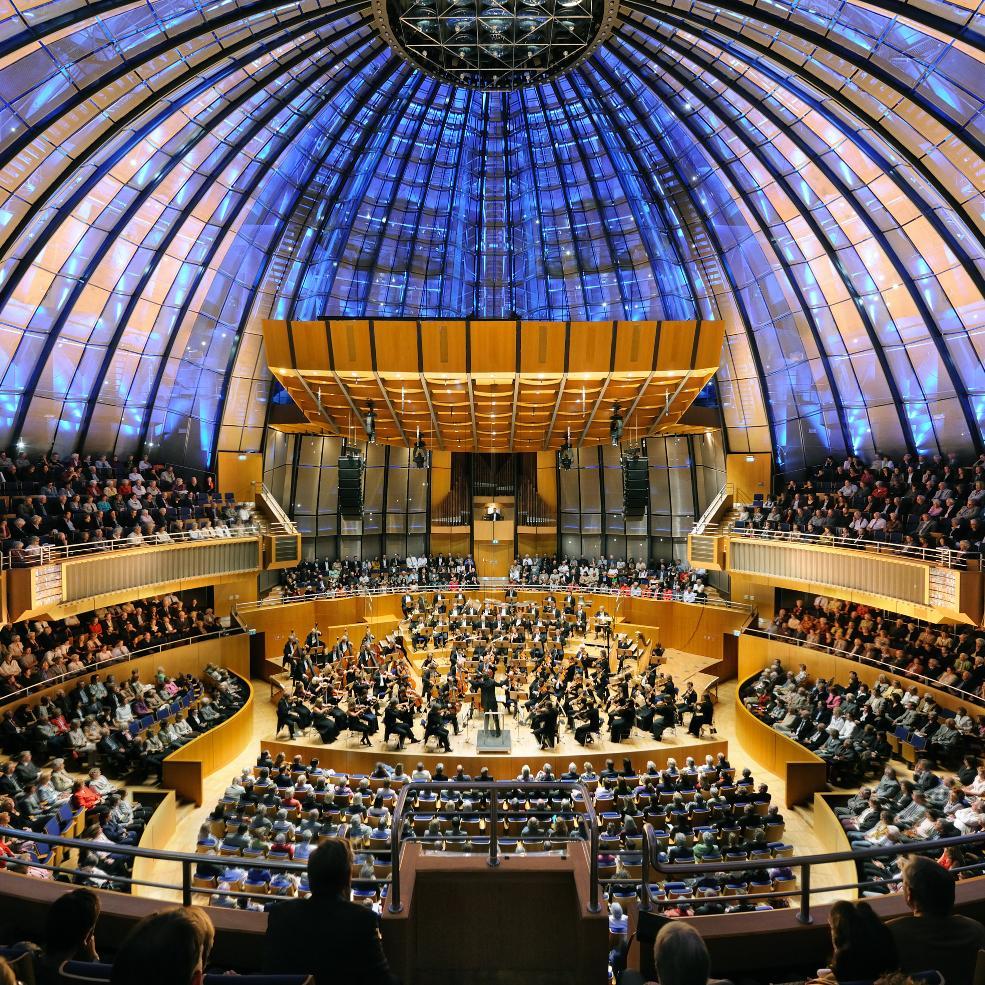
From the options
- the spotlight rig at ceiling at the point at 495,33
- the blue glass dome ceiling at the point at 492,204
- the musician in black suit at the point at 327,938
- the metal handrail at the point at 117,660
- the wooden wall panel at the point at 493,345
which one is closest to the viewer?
the musician in black suit at the point at 327,938

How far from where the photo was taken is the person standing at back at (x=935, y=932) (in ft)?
10.3

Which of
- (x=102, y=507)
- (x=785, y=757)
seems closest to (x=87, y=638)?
(x=102, y=507)

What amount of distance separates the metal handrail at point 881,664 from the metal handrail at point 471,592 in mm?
2021

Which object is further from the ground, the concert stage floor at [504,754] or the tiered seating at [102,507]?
the tiered seating at [102,507]

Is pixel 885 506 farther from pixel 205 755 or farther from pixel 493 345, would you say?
pixel 205 755

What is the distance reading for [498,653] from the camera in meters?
21.4

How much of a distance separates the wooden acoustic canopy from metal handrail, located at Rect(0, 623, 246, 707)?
7.99 meters

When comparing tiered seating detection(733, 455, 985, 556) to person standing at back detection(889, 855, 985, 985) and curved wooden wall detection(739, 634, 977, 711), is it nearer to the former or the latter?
curved wooden wall detection(739, 634, 977, 711)

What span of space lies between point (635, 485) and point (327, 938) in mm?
20663

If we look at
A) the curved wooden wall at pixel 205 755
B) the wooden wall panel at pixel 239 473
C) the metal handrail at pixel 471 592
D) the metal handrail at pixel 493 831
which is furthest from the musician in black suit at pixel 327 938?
the wooden wall panel at pixel 239 473

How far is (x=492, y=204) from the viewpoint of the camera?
28406 mm

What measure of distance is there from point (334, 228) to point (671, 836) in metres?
23.2

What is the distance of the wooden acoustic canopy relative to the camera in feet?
58.2

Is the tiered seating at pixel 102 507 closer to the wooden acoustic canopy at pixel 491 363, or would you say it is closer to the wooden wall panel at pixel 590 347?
the wooden acoustic canopy at pixel 491 363
